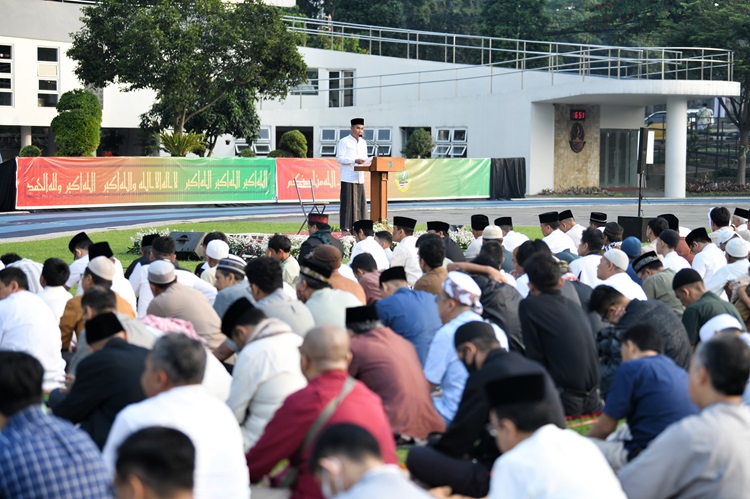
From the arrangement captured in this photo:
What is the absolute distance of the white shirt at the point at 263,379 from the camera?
18.1 feet

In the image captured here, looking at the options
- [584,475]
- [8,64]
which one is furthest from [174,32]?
[584,475]

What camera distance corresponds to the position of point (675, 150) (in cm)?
3756

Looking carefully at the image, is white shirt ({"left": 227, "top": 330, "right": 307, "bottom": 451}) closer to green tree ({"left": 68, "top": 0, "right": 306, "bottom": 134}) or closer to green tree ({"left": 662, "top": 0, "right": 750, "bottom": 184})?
green tree ({"left": 68, "top": 0, "right": 306, "bottom": 134})

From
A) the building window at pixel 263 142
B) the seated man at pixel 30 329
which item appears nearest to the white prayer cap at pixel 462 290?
the seated man at pixel 30 329

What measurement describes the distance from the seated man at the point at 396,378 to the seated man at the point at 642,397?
1040 millimetres

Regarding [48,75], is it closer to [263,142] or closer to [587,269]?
[263,142]

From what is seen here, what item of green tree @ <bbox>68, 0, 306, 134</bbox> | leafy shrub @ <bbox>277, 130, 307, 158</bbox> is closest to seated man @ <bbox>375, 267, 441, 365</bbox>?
green tree @ <bbox>68, 0, 306, 134</bbox>

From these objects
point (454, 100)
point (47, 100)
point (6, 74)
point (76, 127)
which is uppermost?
point (6, 74)

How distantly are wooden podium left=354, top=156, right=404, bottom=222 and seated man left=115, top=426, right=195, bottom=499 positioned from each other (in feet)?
47.2

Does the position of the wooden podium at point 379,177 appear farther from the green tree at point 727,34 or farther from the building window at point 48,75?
the green tree at point 727,34


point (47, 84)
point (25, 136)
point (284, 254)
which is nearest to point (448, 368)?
point (284, 254)

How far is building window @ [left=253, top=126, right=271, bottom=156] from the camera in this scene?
40812 millimetres

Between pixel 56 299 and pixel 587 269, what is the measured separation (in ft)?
15.8

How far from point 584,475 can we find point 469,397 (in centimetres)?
137
